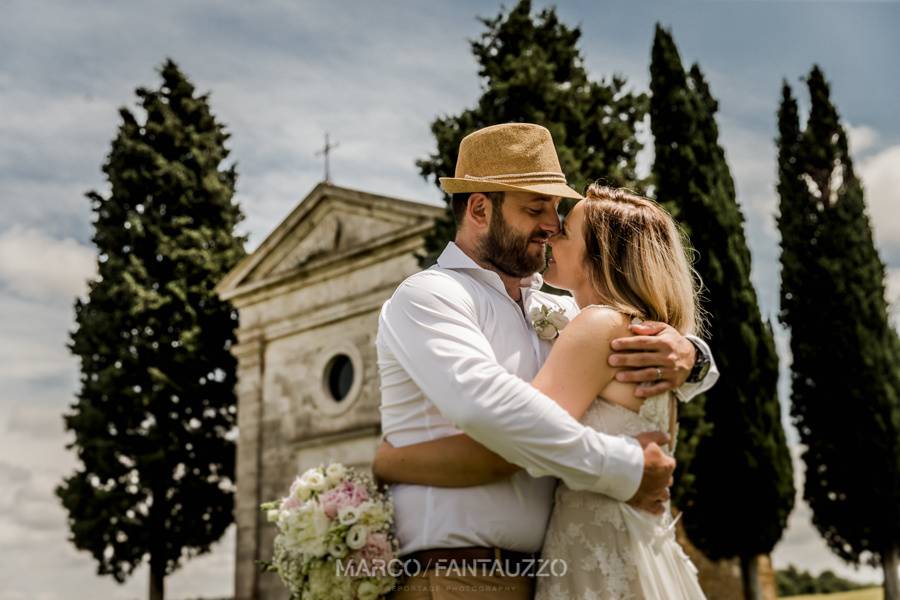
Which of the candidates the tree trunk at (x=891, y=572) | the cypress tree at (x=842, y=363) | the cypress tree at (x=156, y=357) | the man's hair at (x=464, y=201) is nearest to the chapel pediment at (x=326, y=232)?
the cypress tree at (x=156, y=357)

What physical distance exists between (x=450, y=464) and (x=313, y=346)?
45.8ft

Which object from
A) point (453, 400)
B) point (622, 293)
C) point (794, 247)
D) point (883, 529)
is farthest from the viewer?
point (794, 247)

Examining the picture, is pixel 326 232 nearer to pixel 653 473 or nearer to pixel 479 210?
pixel 479 210

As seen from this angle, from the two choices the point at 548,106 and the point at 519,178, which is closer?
the point at 519,178

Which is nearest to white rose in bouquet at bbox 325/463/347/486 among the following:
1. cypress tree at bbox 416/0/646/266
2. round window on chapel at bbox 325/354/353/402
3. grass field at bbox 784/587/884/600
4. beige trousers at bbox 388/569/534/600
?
beige trousers at bbox 388/569/534/600

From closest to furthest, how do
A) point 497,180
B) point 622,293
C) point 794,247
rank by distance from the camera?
point 622,293 < point 497,180 < point 794,247

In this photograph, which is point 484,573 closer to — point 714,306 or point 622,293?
point 622,293

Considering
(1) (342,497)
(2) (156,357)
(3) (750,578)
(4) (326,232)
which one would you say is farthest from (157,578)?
(1) (342,497)

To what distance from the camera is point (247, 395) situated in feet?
57.4

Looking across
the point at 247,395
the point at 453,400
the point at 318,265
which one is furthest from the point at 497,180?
the point at 247,395

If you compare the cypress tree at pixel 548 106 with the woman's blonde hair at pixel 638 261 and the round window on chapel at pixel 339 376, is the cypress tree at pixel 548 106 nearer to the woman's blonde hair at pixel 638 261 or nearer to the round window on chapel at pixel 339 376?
the round window on chapel at pixel 339 376

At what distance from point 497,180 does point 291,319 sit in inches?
560

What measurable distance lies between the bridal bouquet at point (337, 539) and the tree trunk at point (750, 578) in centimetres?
1255

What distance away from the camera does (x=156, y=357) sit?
62.1 ft
